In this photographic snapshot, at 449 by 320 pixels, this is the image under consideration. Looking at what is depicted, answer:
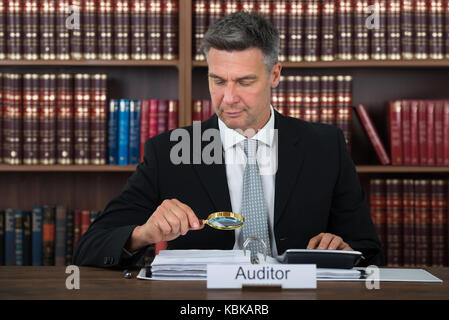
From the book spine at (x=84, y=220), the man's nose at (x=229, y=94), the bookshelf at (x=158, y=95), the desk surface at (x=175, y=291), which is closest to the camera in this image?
the desk surface at (x=175, y=291)

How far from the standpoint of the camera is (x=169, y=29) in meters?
2.50

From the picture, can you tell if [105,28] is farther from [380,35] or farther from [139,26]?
[380,35]

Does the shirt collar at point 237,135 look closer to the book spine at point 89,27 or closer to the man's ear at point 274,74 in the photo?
the man's ear at point 274,74

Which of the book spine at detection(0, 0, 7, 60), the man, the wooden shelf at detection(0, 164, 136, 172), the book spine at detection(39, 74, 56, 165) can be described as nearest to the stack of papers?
the man

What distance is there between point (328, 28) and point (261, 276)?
167cm

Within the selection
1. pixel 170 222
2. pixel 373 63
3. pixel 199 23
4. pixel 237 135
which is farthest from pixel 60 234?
pixel 373 63

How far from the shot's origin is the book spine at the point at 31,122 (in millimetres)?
2506

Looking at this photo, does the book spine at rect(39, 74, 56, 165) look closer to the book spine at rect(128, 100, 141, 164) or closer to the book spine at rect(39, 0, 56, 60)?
the book spine at rect(39, 0, 56, 60)

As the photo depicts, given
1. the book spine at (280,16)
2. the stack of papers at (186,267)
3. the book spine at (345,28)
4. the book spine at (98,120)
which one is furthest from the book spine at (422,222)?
the stack of papers at (186,267)

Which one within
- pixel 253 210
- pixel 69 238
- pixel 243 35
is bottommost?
pixel 69 238

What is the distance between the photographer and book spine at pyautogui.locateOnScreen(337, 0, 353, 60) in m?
2.49

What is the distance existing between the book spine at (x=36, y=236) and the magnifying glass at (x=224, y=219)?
59.8 inches

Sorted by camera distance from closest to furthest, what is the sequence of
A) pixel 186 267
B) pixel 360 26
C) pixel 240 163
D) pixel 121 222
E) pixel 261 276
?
1. pixel 261 276
2. pixel 186 267
3. pixel 121 222
4. pixel 240 163
5. pixel 360 26

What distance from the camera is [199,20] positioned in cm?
251
